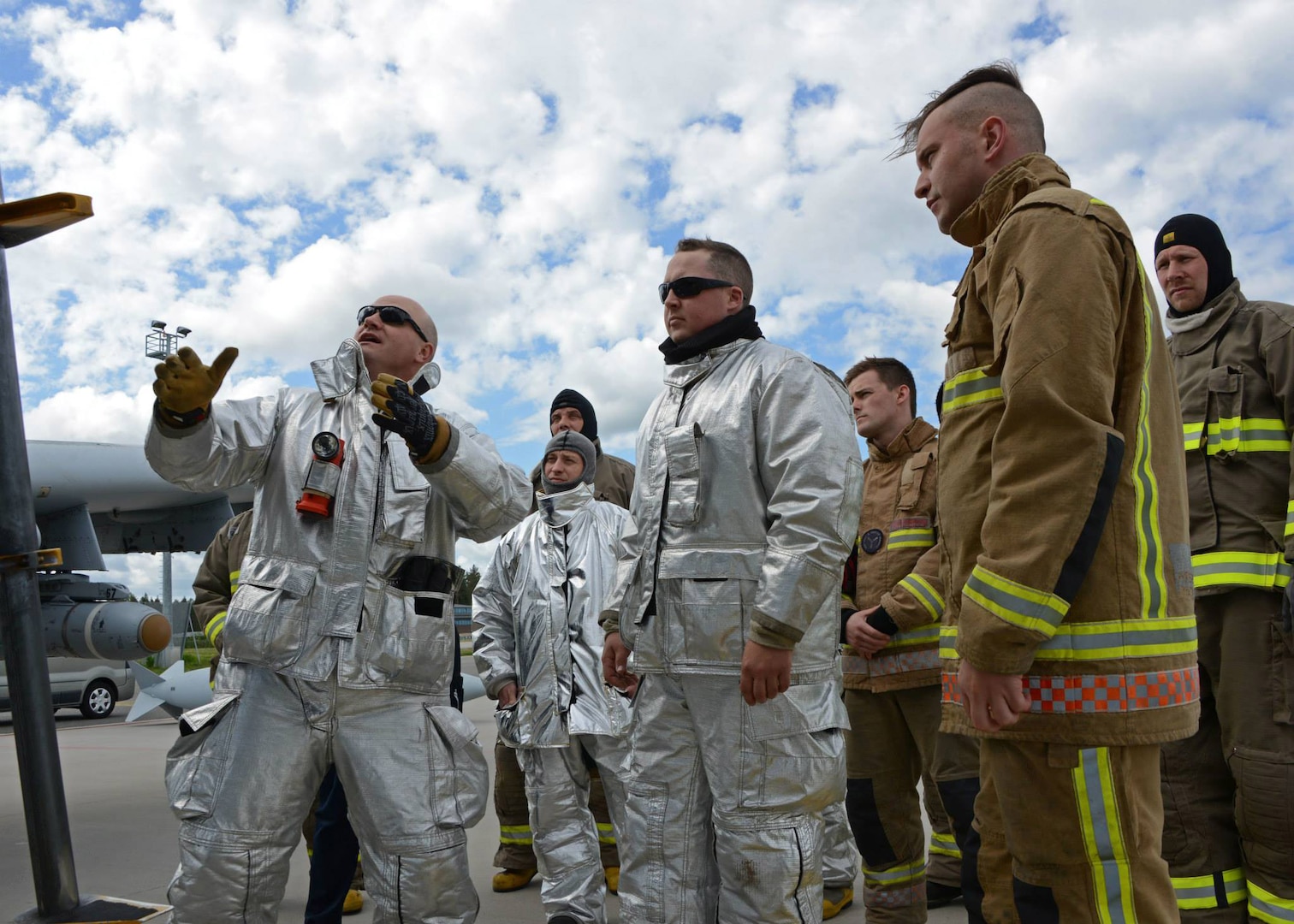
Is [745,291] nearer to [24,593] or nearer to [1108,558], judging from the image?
[1108,558]

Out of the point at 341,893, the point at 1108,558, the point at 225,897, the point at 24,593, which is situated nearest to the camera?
the point at 1108,558

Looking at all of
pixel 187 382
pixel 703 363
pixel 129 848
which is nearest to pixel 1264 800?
pixel 703 363

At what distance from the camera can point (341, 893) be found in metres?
3.53

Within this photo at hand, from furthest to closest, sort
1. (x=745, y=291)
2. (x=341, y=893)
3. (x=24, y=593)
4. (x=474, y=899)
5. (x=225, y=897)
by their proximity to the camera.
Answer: (x=24, y=593)
(x=341, y=893)
(x=745, y=291)
(x=474, y=899)
(x=225, y=897)

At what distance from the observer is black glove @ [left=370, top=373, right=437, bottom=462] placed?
2557 millimetres

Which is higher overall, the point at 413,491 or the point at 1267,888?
the point at 413,491

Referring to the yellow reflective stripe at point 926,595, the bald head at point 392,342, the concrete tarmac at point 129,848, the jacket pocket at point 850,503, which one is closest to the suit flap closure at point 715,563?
the jacket pocket at point 850,503

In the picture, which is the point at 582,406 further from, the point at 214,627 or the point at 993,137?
the point at 993,137

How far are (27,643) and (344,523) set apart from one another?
75.7 inches

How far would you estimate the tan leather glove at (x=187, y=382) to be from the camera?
8.43 ft

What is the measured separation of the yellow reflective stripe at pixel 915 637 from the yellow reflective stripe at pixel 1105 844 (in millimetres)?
2003

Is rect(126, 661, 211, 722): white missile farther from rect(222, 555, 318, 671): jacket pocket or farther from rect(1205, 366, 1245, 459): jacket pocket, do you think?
rect(1205, 366, 1245, 459): jacket pocket

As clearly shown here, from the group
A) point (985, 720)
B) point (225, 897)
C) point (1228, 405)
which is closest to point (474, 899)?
point (225, 897)

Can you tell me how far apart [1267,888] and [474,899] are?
92.7 inches
